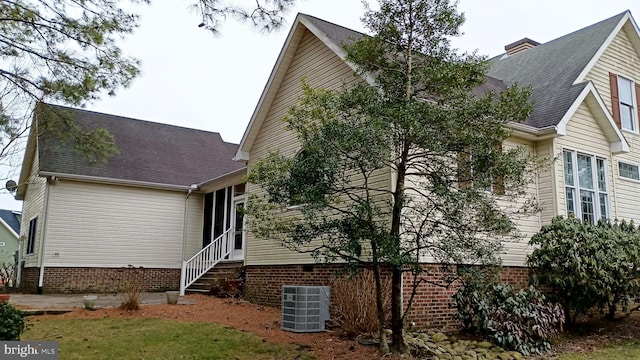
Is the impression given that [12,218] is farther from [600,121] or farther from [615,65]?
[615,65]

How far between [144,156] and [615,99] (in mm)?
16118

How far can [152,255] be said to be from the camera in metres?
18.0

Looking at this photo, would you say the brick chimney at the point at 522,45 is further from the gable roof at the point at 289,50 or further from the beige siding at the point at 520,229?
the gable roof at the point at 289,50

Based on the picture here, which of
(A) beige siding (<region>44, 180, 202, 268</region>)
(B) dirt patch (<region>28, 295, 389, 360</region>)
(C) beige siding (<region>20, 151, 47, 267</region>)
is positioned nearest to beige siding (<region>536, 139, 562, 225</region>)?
(B) dirt patch (<region>28, 295, 389, 360</region>)

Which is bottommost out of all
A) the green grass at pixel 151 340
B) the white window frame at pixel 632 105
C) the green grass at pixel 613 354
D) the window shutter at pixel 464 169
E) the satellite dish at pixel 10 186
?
the green grass at pixel 613 354

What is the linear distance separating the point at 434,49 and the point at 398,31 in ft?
2.06

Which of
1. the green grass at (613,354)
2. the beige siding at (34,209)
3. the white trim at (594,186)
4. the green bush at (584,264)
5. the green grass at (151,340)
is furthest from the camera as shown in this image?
the beige siding at (34,209)

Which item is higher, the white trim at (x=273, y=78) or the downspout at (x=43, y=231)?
the white trim at (x=273, y=78)

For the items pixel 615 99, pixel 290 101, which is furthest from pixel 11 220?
pixel 615 99

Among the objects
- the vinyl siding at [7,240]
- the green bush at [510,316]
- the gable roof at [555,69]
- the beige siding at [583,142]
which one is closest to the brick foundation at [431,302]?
the green bush at [510,316]

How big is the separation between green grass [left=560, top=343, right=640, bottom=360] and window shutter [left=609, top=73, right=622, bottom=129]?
7.12 m

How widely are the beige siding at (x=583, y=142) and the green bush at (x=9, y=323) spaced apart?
10999 millimetres

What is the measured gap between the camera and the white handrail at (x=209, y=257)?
52.5 ft

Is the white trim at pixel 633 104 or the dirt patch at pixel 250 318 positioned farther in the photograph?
the white trim at pixel 633 104
